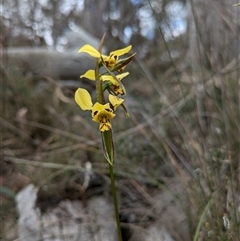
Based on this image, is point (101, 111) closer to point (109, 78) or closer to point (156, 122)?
point (109, 78)

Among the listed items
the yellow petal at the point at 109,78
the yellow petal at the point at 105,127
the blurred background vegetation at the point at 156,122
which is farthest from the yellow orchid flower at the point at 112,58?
the blurred background vegetation at the point at 156,122

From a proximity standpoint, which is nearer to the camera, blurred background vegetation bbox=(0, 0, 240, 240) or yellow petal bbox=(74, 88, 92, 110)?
yellow petal bbox=(74, 88, 92, 110)

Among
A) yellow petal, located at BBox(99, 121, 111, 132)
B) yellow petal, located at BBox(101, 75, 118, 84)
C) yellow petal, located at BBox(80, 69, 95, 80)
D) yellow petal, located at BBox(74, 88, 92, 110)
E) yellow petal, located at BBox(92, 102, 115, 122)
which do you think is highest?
yellow petal, located at BBox(80, 69, 95, 80)

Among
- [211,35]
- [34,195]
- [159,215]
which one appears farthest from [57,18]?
[159,215]

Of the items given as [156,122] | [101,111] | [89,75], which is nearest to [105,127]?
[101,111]

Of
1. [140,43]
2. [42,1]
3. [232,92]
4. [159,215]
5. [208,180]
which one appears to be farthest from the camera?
[140,43]

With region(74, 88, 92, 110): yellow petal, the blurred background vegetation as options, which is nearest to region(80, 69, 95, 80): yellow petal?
region(74, 88, 92, 110): yellow petal

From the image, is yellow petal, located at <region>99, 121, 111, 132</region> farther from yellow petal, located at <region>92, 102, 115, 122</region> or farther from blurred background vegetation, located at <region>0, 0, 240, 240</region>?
blurred background vegetation, located at <region>0, 0, 240, 240</region>

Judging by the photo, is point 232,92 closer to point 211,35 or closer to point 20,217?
point 211,35

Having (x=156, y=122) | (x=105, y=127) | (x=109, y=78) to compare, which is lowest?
(x=105, y=127)
